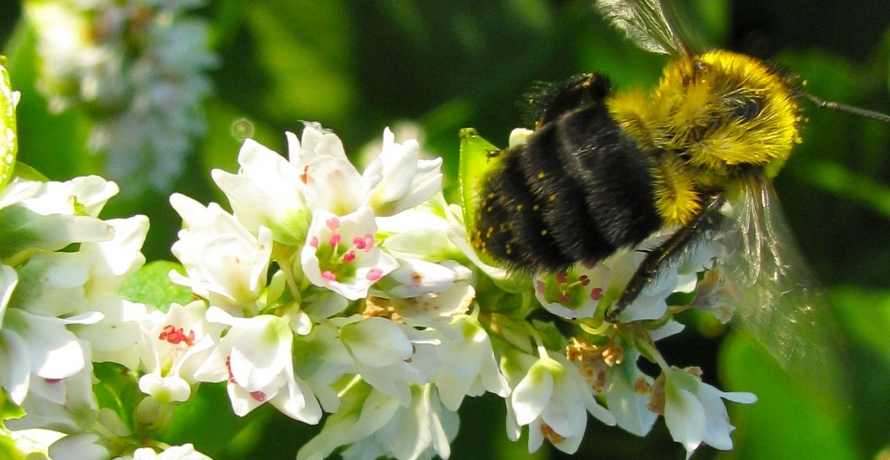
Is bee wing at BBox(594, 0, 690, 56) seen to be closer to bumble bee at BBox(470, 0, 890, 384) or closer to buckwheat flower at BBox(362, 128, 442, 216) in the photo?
bumble bee at BBox(470, 0, 890, 384)

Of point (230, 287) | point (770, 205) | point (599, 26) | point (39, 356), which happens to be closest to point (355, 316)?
point (230, 287)

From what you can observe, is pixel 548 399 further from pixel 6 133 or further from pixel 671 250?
pixel 6 133

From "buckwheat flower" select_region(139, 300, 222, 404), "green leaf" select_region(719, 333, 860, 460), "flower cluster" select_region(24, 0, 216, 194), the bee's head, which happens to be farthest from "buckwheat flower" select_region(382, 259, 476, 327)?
"flower cluster" select_region(24, 0, 216, 194)

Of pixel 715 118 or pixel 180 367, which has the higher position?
pixel 715 118

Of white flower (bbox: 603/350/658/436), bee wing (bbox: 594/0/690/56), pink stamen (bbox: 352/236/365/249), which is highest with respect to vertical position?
bee wing (bbox: 594/0/690/56)

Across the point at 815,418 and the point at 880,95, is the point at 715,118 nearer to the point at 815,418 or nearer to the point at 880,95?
the point at 815,418

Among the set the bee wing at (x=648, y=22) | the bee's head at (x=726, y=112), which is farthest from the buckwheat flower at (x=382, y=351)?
the bee wing at (x=648, y=22)

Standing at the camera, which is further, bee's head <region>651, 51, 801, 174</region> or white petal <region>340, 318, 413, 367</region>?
bee's head <region>651, 51, 801, 174</region>

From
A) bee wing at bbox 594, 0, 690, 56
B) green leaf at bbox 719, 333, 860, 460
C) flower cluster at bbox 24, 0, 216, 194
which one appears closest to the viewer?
bee wing at bbox 594, 0, 690, 56
